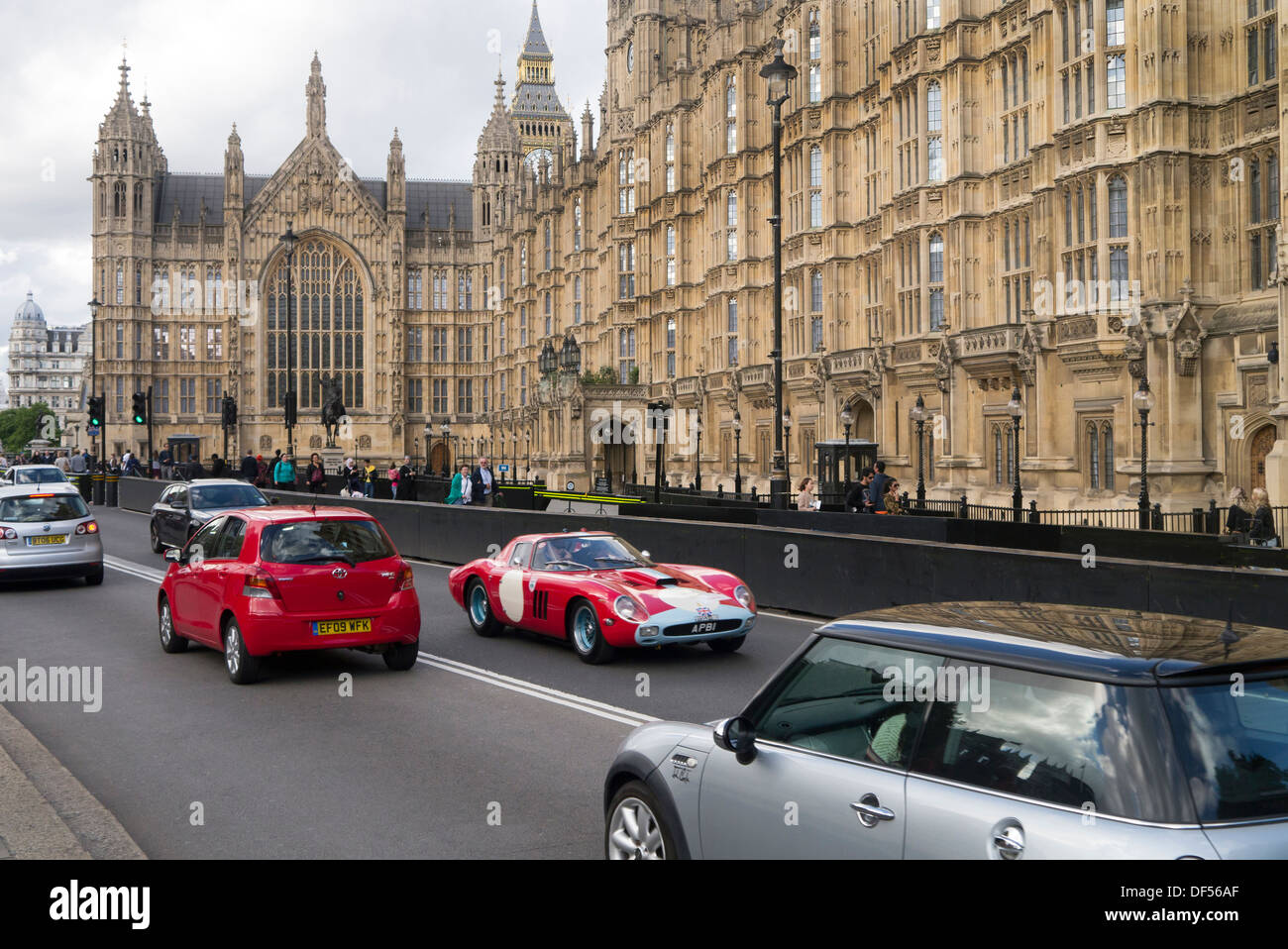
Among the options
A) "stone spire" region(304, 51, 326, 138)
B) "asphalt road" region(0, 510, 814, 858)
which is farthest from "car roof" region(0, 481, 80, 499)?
"stone spire" region(304, 51, 326, 138)

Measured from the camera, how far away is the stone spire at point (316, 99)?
9544cm

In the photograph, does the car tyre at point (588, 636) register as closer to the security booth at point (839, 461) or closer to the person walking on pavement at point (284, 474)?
the security booth at point (839, 461)

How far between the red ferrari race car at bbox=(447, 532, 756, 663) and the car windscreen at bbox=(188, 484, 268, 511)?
10.6 meters

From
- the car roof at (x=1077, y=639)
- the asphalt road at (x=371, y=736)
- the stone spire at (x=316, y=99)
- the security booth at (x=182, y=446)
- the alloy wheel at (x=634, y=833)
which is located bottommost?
the asphalt road at (x=371, y=736)

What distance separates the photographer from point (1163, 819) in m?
3.30

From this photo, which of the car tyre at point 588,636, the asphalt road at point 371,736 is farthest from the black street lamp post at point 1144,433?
the car tyre at point 588,636

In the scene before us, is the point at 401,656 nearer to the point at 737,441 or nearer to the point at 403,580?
the point at 403,580

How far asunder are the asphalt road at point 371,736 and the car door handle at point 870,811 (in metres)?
2.55

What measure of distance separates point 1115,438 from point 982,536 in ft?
37.7

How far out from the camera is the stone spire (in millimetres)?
95438

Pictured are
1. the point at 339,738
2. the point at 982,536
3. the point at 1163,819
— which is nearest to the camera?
the point at 1163,819

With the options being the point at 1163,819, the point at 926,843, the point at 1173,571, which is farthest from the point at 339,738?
the point at 1173,571

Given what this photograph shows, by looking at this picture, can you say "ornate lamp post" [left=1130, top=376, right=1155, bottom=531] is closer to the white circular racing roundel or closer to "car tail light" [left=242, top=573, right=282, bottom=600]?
the white circular racing roundel
